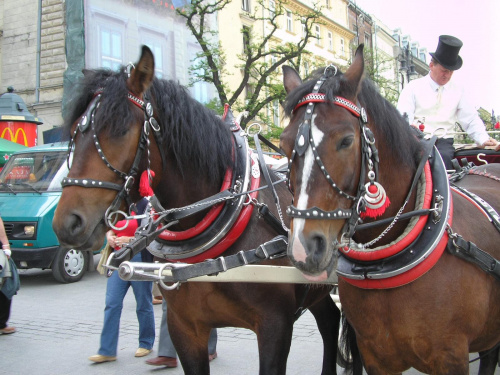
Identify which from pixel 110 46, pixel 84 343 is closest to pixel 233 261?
pixel 84 343

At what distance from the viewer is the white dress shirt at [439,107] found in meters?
3.79

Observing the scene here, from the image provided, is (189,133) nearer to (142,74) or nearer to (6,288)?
(142,74)

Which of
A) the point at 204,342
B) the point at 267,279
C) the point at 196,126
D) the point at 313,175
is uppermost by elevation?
the point at 196,126

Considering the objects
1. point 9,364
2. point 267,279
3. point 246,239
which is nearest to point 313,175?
point 267,279

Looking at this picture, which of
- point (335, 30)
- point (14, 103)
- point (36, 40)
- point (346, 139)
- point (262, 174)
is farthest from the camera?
point (335, 30)

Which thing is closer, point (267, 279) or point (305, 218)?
point (305, 218)

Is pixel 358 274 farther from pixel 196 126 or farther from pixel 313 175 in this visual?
pixel 196 126

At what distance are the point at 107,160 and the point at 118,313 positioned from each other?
9.97 ft

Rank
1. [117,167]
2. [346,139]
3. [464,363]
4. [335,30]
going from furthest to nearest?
[335,30], [117,167], [464,363], [346,139]

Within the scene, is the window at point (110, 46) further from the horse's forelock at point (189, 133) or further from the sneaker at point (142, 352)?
the horse's forelock at point (189, 133)

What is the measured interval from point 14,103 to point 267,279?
14.5 m

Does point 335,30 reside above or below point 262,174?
above

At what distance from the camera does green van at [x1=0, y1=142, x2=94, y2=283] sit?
8.83 meters

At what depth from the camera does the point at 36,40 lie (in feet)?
70.0
